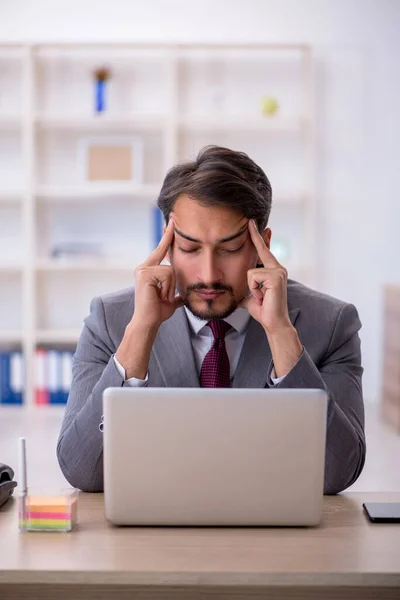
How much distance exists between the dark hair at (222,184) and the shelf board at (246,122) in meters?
2.89

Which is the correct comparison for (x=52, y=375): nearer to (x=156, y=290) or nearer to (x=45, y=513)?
(x=156, y=290)

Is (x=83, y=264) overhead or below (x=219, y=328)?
below

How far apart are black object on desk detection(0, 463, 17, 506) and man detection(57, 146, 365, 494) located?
0.55ft

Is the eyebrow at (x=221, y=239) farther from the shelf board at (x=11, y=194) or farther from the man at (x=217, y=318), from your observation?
the shelf board at (x=11, y=194)

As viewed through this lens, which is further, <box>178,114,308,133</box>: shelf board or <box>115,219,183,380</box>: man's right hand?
<box>178,114,308,133</box>: shelf board

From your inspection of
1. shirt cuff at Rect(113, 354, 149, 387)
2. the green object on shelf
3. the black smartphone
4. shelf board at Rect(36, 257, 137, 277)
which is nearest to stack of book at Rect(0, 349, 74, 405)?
shelf board at Rect(36, 257, 137, 277)

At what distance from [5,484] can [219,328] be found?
662 mm

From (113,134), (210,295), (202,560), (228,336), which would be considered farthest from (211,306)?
(113,134)

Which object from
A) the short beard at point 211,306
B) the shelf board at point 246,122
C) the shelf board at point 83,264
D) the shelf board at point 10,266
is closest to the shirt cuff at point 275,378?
the short beard at point 211,306

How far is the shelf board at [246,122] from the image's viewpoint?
480 cm

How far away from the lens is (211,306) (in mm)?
1831

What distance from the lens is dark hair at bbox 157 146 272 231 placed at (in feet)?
6.06

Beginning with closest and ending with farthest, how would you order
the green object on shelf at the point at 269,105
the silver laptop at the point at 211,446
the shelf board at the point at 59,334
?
the silver laptop at the point at 211,446 < the green object on shelf at the point at 269,105 < the shelf board at the point at 59,334

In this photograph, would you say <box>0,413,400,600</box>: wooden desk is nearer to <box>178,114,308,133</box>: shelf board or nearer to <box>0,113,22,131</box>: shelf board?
<box>178,114,308,133</box>: shelf board
